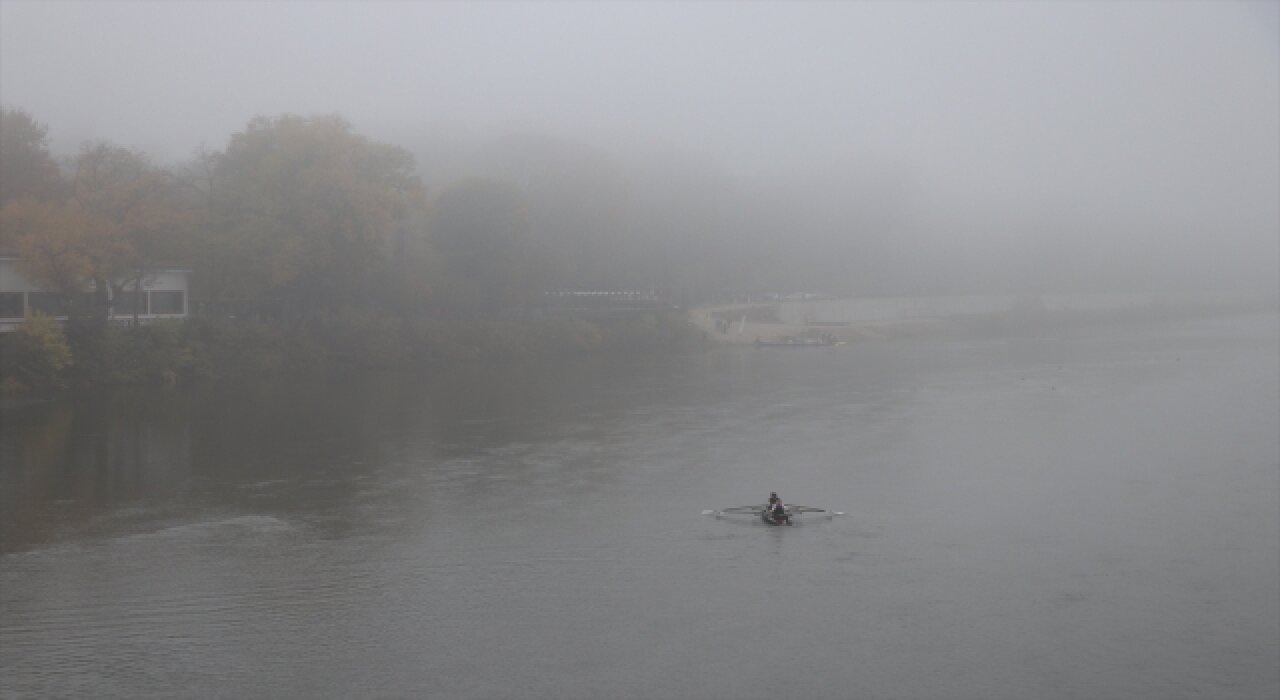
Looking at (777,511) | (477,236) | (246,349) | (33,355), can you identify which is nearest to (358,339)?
(246,349)

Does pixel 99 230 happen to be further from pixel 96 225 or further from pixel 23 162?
pixel 23 162

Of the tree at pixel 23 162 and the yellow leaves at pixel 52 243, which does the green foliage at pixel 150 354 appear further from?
the tree at pixel 23 162

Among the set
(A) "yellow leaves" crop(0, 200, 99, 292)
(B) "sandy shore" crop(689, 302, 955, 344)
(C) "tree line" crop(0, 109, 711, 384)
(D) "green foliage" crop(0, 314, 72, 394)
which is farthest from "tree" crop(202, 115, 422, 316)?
(B) "sandy shore" crop(689, 302, 955, 344)

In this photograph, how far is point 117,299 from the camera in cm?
2888

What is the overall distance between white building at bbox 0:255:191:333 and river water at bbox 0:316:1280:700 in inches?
132

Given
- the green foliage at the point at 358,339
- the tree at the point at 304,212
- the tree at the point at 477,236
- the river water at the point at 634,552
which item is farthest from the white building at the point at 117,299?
the tree at the point at 477,236

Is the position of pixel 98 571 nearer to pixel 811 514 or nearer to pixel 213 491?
pixel 213 491

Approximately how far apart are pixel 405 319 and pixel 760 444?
17.4 meters

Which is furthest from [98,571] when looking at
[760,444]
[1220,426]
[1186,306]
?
[1186,306]

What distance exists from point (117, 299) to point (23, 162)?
543 centimetres

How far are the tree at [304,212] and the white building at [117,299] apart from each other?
107cm

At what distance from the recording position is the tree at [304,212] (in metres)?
30.6

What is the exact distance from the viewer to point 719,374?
33.4m

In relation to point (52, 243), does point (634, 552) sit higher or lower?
lower
